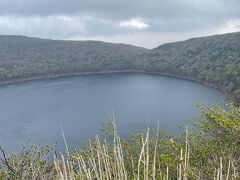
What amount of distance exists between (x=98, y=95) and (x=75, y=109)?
33.8 metres

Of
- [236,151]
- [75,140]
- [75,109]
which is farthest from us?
[75,109]

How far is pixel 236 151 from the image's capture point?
1113 inches

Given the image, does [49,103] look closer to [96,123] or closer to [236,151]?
[96,123]

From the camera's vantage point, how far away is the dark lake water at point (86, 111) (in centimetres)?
11656

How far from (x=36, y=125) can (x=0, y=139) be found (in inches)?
763

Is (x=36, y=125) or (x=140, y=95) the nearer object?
(x=36, y=125)

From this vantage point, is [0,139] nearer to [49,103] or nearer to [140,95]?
[49,103]

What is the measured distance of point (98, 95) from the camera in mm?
191750

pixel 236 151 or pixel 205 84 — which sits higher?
pixel 236 151

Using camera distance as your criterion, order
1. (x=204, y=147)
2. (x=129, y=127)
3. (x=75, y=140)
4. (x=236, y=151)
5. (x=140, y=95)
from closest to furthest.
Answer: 1. (x=236, y=151)
2. (x=204, y=147)
3. (x=75, y=140)
4. (x=129, y=127)
5. (x=140, y=95)

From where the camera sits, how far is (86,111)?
154m

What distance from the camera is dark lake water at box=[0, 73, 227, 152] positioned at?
11656 centimetres

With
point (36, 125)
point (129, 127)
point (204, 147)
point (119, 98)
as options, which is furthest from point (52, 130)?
point (204, 147)

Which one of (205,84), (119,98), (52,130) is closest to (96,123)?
(52,130)
